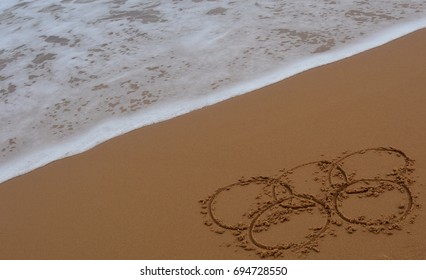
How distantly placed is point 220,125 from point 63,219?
144 centimetres

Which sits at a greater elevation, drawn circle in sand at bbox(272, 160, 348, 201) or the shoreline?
drawn circle in sand at bbox(272, 160, 348, 201)

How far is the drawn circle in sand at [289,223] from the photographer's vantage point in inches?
109

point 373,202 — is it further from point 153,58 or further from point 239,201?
point 153,58

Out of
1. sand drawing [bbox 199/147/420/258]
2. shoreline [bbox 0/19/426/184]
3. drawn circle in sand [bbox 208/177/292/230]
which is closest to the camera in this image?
sand drawing [bbox 199/147/420/258]

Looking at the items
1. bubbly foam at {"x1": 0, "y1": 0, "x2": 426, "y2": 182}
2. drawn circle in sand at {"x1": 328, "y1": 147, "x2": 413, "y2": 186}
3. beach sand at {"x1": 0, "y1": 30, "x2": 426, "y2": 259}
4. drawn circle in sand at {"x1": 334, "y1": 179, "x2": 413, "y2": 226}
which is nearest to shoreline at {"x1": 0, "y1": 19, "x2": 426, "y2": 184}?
bubbly foam at {"x1": 0, "y1": 0, "x2": 426, "y2": 182}

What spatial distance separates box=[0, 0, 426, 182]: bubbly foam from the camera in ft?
14.8

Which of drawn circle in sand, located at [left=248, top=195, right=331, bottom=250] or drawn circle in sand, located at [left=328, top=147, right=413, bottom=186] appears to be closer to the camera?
drawn circle in sand, located at [left=248, top=195, right=331, bottom=250]

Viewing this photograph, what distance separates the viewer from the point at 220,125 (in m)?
3.97

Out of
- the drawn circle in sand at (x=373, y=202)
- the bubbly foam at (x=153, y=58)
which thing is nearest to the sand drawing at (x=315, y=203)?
the drawn circle in sand at (x=373, y=202)

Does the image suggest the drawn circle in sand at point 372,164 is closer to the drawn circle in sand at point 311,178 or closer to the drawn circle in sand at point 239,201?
the drawn circle in sand at point 311,178

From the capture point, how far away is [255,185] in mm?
3217

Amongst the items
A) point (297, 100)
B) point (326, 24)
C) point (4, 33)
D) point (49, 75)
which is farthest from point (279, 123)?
point (4, 33)

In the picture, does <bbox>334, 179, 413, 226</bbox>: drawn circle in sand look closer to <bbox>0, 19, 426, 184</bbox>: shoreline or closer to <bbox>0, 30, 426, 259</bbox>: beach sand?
<bbox>0, 30, 426, 259</bbox>: beach sand

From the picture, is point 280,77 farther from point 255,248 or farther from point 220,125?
point 255,248
